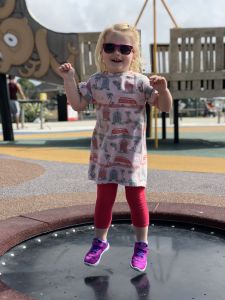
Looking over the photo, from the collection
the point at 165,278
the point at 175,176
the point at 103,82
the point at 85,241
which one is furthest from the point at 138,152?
the point at 175,176

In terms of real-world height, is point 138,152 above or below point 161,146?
above

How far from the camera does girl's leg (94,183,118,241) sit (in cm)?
274

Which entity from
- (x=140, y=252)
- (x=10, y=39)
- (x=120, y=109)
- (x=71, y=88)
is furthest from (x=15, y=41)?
(x=140, y=252)

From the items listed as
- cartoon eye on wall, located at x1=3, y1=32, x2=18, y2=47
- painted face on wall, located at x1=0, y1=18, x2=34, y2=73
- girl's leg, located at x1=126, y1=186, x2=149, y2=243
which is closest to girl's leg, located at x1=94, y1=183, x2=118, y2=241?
girl's leg, located at x1=126, y1=186, x2=149, y2=243

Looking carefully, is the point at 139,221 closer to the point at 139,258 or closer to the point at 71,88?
the point at 139,258

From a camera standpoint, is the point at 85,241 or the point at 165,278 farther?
the point at 85,241

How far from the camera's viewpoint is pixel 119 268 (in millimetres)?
2791

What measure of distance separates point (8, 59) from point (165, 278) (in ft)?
31.9

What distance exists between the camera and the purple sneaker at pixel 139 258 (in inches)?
105

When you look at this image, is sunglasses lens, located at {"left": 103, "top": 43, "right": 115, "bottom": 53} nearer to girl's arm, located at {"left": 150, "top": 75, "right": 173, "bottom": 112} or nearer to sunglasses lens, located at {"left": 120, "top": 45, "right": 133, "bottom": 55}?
sunglasses lens, located at {"left": 120, "top": 45, "right": 133, "bottom": 55}

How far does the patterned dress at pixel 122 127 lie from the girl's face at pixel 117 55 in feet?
0.15

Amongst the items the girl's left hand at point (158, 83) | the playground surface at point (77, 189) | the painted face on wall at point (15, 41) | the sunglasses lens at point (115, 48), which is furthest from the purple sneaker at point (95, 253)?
the painted face on wall at point (15, 41)

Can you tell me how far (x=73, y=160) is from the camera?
8.15 metres

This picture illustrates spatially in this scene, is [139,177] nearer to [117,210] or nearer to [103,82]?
[103,82]
